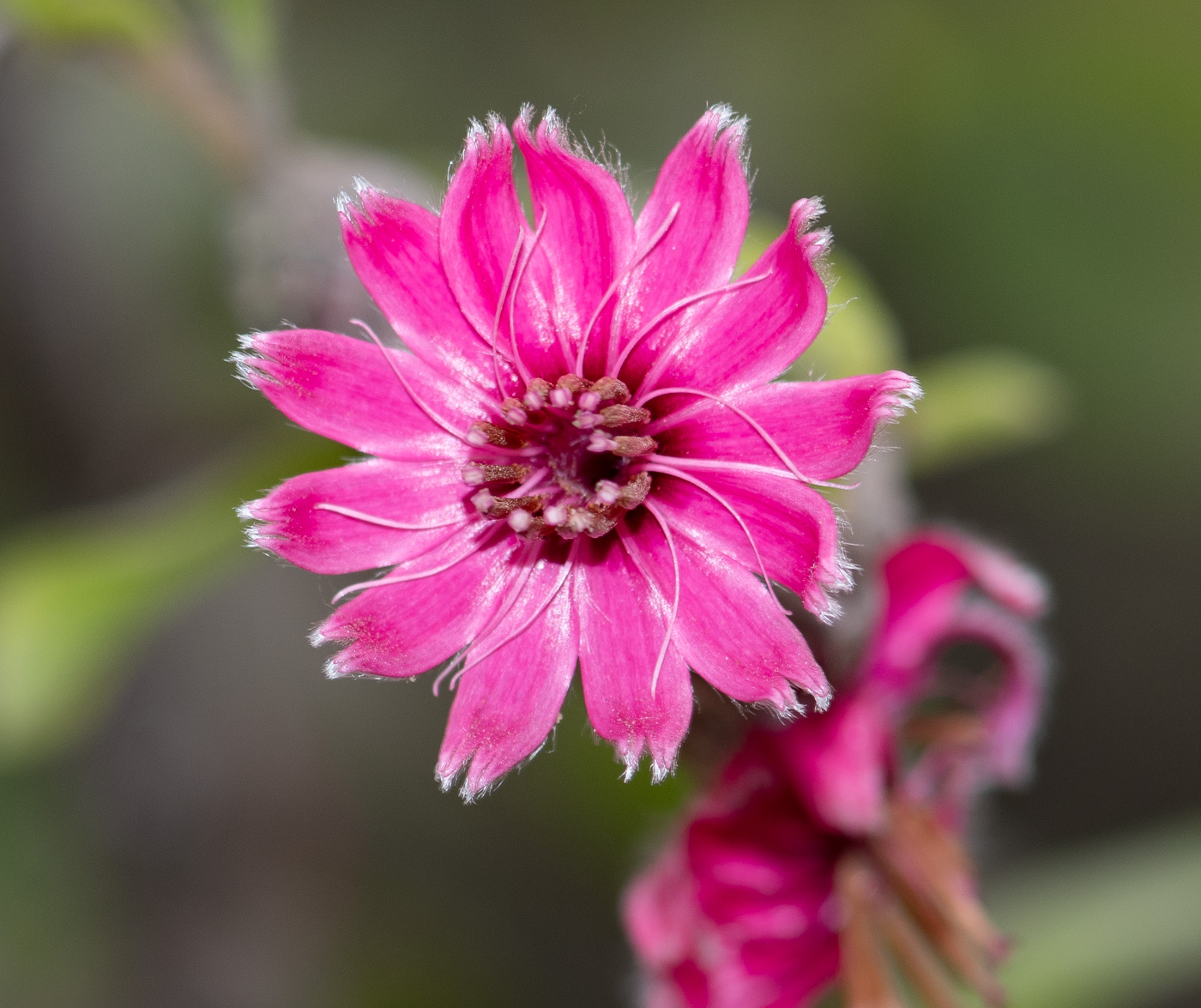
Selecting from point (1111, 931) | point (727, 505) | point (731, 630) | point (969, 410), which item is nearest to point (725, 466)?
point (727, 505)

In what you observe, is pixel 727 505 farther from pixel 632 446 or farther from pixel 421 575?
pixel 421 575

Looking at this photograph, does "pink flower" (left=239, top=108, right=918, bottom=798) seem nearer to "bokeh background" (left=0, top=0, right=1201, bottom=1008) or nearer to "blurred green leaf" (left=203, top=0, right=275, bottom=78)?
"blurred green leaf" (left=203, top=0, right=275, bottom=78)

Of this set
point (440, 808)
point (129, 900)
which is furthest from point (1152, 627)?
point (129, 900)

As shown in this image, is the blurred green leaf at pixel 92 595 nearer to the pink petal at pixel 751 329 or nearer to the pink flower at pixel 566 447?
the pink flower at pixel 566 447

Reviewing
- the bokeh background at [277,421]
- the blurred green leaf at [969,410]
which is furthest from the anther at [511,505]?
the bokeh background at [277,421]

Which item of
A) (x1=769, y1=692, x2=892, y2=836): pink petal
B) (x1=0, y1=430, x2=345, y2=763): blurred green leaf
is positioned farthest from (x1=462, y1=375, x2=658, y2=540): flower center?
(x1=0, y1=430, x2=345, y2=763): blurred green leaf
